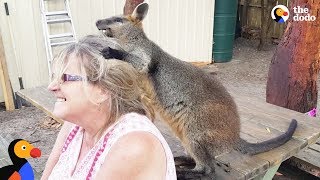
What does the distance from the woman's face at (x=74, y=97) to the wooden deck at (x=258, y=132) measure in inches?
42.6

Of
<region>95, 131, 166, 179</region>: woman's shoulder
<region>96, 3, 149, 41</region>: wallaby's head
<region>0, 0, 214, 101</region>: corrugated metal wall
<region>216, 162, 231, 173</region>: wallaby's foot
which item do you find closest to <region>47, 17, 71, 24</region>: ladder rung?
<region>0, 0, 214, 101</region>: corrugated metal wall

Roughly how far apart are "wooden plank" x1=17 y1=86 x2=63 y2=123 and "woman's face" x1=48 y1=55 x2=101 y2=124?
1.71 metres

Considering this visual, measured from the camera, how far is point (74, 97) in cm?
161

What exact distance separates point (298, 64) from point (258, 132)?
110 centimetres

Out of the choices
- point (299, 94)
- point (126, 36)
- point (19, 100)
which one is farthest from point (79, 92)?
point (19, 100)

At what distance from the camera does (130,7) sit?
440cm

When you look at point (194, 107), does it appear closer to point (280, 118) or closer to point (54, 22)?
point (280, 118)

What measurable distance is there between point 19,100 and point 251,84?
4.10 m

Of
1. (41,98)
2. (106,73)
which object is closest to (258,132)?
(106,73)

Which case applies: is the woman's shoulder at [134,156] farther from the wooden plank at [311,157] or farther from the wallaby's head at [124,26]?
the wooden plank at [311,157]

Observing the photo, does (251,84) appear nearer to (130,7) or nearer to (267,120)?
(130,7)

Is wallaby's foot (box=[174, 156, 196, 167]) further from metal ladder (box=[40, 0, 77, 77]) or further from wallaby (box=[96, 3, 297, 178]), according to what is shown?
metal ladder (box=[40, 0, 77, 77])

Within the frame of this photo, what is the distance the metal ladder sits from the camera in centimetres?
579

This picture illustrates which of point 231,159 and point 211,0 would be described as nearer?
point 231,159
